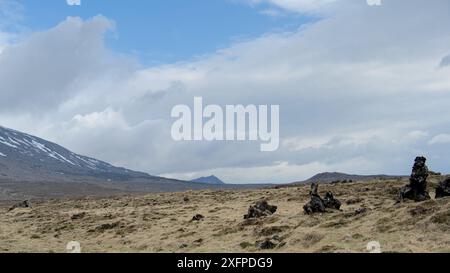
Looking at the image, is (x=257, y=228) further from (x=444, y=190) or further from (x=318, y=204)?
(x=444, y=190)

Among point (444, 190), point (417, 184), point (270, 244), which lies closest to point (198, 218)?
point (270, 244)

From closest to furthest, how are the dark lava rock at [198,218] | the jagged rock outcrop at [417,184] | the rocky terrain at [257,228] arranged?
the rocky terrain at [257,228], the jagged rock outcrop at [417,184], the dark lava rock at [198,218]

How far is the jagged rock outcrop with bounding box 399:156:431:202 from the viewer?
36.4 meters

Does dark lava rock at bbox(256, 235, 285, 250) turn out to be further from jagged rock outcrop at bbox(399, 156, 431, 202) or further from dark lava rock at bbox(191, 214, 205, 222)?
dark lava rock at bbox(191, 214, 205, 222)

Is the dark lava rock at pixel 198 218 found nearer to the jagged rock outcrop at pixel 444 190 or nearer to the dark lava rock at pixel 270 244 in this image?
the dark lava rock at pixel 270 244

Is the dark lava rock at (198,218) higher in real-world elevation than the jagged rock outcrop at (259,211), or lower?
lower

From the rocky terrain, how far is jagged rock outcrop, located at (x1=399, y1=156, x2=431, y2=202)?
104 centimetres

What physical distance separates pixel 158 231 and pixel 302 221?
12047 millimetres

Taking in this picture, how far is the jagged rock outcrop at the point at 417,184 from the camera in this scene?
119 ft

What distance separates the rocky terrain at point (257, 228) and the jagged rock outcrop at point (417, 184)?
1.04 metres

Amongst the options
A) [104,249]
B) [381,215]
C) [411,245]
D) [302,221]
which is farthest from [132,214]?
[411,245]

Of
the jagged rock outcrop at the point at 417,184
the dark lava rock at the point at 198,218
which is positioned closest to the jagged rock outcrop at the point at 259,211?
the dark lava rock at the point at 198,218

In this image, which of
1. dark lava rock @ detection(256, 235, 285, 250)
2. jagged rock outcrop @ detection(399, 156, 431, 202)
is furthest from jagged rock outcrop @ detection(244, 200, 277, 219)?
jagged rock outcrop @ detection(399, 156, 431, 202)

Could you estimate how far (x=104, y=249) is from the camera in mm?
34344
